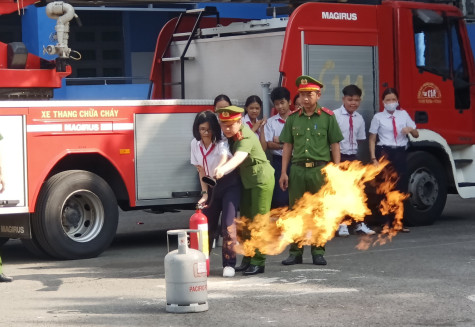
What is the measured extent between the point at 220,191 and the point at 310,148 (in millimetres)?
1261

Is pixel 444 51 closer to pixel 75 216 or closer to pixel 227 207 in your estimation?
pixel 75 216

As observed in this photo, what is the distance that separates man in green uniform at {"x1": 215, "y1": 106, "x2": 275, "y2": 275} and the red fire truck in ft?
7.70

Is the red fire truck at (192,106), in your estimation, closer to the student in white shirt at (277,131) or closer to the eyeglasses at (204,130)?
the student in white shirt at (277,131)

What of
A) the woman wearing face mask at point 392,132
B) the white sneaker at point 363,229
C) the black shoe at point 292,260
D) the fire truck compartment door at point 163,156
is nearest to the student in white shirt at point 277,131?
the fire truck compartment door at point 163,156

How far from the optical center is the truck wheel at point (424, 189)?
51.6ft

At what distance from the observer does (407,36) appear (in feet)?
51.4

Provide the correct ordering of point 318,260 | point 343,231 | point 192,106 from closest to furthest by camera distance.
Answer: point 318,260, point 192,106, point 343,231

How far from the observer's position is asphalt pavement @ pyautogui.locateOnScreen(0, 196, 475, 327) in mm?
8812

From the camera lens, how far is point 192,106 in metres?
13.9

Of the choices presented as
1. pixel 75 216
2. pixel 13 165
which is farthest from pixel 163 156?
pixel 13 165

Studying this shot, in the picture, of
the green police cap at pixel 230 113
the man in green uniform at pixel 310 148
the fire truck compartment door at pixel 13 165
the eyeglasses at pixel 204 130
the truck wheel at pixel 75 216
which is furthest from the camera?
the truck wheel at pixel 75 216

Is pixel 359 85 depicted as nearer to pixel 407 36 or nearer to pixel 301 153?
pixel 407 36

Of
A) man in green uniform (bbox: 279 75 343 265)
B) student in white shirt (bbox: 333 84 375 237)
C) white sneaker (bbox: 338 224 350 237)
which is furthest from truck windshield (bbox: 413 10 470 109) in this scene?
man in green uniform (bbox: 279 75 343 265)

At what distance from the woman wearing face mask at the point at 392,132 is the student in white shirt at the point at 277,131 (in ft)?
4.96
